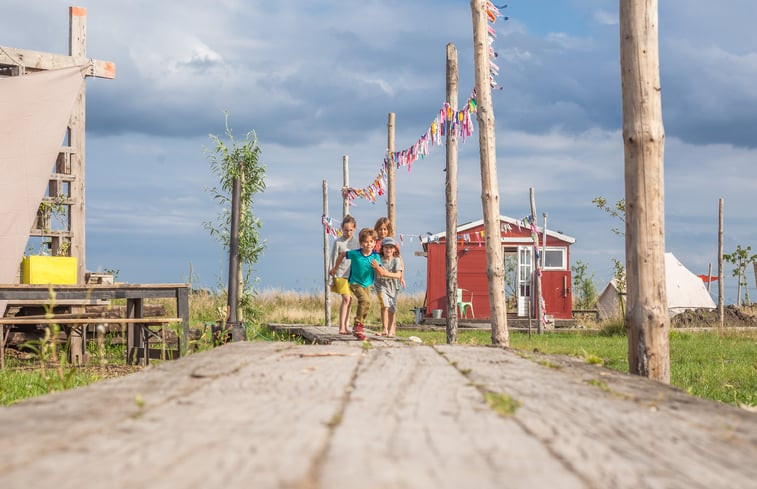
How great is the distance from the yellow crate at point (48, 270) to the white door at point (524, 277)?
1876cm

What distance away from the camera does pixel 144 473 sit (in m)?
1.75

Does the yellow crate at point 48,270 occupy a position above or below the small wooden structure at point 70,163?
below

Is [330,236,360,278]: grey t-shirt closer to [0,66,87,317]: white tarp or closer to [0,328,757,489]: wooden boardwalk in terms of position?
[0,66,87,317]: white tarp

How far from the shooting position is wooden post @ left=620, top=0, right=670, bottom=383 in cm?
581

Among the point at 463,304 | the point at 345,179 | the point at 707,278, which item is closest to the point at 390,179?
the point at 345,179

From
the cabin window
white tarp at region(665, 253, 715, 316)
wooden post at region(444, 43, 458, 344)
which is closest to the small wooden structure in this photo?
wooden post at region(444, 43, 458, 344)

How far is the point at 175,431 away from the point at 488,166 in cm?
981

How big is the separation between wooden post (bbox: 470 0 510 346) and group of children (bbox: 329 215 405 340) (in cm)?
130

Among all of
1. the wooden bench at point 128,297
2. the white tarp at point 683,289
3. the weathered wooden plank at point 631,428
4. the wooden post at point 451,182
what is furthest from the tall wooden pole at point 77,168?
the white tarp at point 683,289

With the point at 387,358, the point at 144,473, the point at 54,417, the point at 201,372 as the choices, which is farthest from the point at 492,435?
the point at 387,358

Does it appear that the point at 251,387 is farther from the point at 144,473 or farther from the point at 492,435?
the point at 144,473

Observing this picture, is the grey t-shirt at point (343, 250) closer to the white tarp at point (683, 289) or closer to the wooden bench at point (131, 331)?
the wooden bench at point (131, 331)

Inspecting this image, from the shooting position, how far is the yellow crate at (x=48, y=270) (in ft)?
38.1

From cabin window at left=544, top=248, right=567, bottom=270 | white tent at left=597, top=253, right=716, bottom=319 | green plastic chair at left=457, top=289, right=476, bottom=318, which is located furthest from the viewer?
white tent at left=597, top=253, right=716, bottom=319
